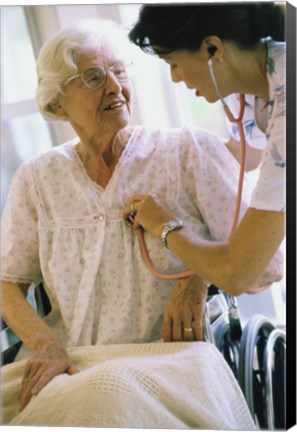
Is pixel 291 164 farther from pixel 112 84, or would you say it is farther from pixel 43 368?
pixel 43 368

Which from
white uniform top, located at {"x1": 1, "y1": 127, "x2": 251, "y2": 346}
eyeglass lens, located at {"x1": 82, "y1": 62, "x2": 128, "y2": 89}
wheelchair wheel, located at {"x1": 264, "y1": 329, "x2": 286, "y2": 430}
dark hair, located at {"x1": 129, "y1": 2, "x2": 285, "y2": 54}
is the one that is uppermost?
dark hair, located at {"x1": 129, "y1": 2, "x2": 285, "y2": 54}

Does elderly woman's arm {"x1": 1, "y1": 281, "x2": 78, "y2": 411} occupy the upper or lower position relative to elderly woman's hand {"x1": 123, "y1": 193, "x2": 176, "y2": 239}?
lower

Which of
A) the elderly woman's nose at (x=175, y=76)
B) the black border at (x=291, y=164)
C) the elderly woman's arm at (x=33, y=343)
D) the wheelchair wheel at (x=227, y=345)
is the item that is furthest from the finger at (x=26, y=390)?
the elderly woman's nose at (x=175, y=76)

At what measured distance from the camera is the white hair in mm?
1737

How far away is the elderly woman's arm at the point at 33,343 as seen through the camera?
1826mm

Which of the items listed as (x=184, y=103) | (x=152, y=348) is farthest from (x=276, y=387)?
(x=184, y=103)

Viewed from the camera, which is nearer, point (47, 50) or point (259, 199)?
point (259, 199)

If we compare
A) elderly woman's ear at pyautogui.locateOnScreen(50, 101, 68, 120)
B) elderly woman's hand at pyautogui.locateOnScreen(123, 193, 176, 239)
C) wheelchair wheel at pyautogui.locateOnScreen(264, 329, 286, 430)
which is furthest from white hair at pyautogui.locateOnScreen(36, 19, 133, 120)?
wheelchair wheel at pyautogui.locateOnScreen(264, 329, 286, 430)

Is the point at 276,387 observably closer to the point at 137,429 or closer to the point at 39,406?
the point at 137,429

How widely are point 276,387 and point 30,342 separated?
1.76ft

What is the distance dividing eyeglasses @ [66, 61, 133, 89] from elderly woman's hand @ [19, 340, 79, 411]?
56 centimetres

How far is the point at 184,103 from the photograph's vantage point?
1746 millimetres

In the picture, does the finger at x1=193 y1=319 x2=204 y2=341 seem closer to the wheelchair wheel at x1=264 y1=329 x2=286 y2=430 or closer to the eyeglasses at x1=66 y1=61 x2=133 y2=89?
the wheelchair wheel at x1=264 y1=329 x2=286 y2=430

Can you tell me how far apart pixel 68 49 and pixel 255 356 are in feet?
2.45
